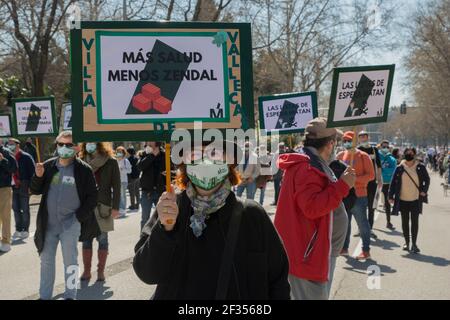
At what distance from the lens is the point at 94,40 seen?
307cm

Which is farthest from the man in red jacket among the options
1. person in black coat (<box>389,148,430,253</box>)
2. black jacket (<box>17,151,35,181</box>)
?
black jacket (<box>17,151,35,181</box>)

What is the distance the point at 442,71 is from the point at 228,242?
1668 inches

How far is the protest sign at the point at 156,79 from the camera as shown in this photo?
10.0 ft

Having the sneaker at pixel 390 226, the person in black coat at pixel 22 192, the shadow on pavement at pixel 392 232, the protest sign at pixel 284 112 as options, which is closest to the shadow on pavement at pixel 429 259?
the shadow on pavement at pixel 392 232

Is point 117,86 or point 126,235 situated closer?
point 117,86

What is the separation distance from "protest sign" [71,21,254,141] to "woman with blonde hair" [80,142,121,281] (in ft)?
13.4

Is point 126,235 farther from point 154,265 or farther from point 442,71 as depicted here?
point 442,71

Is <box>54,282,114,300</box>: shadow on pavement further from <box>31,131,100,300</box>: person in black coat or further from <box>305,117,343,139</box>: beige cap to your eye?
<box>305,117,343,139</box>: beige cap

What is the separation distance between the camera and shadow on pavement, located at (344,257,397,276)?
309 inches

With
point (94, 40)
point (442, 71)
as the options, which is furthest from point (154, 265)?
point (442, 71)

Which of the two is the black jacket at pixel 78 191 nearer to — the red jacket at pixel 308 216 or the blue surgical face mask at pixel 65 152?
the blue surgical face mask at pixel 65 152

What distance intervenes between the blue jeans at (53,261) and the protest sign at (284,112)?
12.3 feet

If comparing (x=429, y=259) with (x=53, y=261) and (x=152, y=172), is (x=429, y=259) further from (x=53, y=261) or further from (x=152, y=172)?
(x=53, y=261)

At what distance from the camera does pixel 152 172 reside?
9.19 meters
